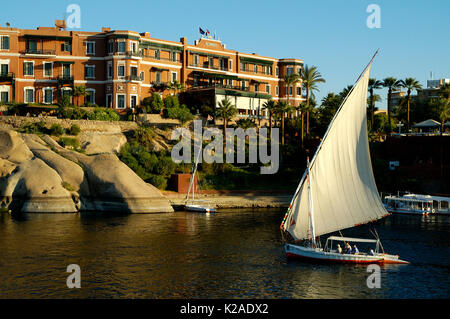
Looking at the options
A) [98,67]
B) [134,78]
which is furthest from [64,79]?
[134,78]

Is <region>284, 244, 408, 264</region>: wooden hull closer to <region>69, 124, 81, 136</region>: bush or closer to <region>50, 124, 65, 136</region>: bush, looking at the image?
<region>69, 124, 81, 136</region>: bush

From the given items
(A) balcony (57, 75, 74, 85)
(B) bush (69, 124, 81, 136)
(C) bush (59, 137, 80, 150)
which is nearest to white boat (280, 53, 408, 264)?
(C) bush (59, 137, 80, 150)

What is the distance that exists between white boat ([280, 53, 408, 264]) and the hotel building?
196 ft

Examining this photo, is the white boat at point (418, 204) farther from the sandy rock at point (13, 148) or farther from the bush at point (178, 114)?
the sandy rock at point (13, 148)

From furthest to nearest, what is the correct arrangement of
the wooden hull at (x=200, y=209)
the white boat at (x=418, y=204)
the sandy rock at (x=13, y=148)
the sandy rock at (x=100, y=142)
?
the sandy rock at (x=100, y=142), the white boat at (x=418, y=204), the sandy rock at (x=13, y=148), the wooden hull at (x=200, y=209)

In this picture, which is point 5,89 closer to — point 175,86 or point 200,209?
point 175,86

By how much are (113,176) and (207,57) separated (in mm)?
47516

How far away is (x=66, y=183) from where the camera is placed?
2670 inches

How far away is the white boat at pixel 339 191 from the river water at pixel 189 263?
4.04 ft

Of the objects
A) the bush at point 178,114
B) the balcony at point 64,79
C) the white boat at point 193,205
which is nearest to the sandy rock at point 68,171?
Answer: the white boat at point 193,205

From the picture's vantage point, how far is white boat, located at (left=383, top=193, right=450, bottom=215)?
72062mm

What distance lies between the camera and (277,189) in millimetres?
81688

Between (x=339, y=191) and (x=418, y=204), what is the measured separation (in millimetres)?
38868

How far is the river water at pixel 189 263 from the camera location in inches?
Answer: 1352
